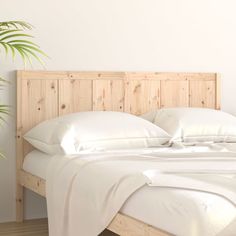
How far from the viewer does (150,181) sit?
2.29 meters

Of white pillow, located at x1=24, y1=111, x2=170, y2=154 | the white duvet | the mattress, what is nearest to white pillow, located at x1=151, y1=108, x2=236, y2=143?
white pillow, located at x1=24, y1=111, x2=170, y2=154

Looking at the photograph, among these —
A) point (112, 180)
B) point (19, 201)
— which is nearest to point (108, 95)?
point (19, 201)

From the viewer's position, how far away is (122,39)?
13.6 ft

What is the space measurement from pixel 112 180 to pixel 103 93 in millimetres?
1564

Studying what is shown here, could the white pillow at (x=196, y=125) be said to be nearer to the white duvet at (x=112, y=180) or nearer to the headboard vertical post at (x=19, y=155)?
the white duvet at (x=112, y=180)

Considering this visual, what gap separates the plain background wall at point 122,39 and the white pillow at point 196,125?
56 centimetres

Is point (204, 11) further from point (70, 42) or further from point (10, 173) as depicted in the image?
point (10, 173)

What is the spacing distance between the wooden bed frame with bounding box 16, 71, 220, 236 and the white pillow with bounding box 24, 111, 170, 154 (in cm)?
22

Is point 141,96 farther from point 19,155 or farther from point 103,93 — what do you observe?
point 19,155

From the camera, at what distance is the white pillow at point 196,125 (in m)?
3.71

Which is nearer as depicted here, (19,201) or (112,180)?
(112,180)

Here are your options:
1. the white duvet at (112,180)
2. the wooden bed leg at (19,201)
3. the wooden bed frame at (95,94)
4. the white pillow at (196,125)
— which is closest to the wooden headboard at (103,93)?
the wooden bed frame at (95,94)

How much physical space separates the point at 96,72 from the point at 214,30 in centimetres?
110

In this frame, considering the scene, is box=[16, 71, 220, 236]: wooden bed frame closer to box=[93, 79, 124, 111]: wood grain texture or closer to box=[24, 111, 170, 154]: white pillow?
box=[93, 79, 124, 111]: wood grain texture
